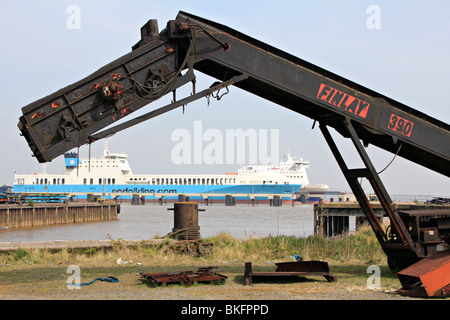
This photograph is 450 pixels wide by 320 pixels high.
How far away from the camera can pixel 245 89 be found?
9.35 meters

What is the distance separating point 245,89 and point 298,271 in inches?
165

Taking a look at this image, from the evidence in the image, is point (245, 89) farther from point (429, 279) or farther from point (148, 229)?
point (148, 229)

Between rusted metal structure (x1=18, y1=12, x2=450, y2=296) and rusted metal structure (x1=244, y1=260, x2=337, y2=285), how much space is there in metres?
1.43

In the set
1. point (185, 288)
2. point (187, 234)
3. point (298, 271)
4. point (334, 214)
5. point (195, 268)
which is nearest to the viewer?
point (185, 288)

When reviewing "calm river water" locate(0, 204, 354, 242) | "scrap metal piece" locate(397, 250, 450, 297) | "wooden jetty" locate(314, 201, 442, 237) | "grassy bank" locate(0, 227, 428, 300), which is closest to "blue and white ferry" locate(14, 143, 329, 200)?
"calm river water" locate(0, 204, 354, 242)

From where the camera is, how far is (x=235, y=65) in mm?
8609

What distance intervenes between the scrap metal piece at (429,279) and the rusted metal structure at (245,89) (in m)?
0.15

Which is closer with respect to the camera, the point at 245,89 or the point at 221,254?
the point at 245,89

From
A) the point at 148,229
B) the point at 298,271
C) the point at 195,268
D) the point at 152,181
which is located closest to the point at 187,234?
the point at 195,268

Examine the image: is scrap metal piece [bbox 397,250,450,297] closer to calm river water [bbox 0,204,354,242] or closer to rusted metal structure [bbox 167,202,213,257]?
rusted metal structure [bbox 167,202,213,257]

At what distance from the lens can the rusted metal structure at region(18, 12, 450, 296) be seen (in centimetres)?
761

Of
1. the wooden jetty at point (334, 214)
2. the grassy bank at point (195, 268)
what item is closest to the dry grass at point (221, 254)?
the grassy bank at point (195, 268)
